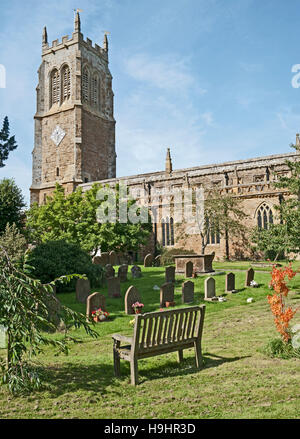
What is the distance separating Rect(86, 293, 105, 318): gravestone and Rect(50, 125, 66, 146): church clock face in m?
33.7

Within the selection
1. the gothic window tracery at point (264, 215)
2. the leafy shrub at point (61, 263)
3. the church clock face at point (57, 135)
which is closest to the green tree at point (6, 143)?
the leafy shrub at point (61, 263)

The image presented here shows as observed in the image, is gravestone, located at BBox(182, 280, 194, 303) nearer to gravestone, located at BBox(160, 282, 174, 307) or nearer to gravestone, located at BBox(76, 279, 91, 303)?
gravestone, located at BBox(160, 282, 174, 307)

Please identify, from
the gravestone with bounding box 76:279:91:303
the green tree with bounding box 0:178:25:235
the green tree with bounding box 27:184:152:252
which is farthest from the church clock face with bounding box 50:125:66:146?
the gravestone with bounding box 76:279:91:303

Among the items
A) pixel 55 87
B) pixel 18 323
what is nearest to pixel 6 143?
pixel 18 323

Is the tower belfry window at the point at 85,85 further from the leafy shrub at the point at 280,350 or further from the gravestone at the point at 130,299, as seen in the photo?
the leafy shrub at the point at 280,350

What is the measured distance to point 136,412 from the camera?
3863 mm

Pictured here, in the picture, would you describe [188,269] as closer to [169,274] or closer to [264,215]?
[169,274]

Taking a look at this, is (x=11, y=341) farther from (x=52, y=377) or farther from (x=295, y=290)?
(x=295, y=290)

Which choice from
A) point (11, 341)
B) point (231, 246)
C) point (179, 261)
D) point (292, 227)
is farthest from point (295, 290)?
point (231, 246)

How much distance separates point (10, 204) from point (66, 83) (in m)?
22.4

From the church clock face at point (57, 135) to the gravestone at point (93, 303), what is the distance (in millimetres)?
33656

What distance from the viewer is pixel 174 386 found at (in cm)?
462
